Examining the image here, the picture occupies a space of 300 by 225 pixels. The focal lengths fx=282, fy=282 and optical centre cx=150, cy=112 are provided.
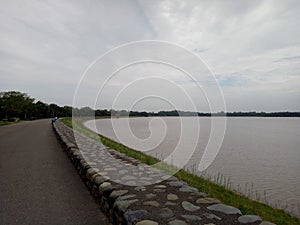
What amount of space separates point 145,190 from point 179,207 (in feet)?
2.94

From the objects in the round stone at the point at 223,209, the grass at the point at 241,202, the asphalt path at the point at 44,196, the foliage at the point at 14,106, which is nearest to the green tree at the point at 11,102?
the foliage at the point at 14,106

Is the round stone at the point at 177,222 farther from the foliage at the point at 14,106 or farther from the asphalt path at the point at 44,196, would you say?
the foliage at the point at 14,106

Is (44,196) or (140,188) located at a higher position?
(140,188)

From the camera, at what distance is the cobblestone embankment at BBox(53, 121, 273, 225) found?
3.22 meters

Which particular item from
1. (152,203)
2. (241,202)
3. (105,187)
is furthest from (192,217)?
(241,202)

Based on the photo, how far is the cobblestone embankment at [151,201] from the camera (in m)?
3.22

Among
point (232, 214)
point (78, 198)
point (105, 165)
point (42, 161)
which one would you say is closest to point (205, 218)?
point (232, 214)

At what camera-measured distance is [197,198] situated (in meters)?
3.97

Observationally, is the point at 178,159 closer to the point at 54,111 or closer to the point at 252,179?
the point at 252,179

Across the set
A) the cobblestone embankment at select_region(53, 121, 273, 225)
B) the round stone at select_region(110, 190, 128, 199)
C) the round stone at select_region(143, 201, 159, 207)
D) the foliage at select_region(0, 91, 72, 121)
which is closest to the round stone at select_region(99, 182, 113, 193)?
the cobblestone embankment at select_region(53, 121, 273, 225)

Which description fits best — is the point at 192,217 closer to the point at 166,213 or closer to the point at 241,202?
the point at 166,213

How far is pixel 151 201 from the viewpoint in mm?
3822

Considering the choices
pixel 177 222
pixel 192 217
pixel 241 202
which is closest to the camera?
pixel 177 222

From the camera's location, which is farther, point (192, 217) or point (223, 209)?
point (223, 209)
